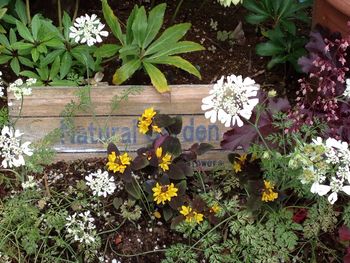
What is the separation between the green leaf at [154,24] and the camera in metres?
2.09

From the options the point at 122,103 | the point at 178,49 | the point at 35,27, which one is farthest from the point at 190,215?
the point at 35,27

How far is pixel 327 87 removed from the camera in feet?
5.93

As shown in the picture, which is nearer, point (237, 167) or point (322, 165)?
point (322, 165)

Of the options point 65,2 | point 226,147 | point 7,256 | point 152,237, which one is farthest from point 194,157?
point 65,2

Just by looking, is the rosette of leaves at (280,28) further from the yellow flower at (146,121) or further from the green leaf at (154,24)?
the yellow flower at (146,121)

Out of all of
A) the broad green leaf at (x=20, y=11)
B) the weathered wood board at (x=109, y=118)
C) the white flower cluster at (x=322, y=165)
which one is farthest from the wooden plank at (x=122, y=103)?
the white flower cluster at (x=322, y=165)

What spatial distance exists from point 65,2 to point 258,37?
681 millimetres

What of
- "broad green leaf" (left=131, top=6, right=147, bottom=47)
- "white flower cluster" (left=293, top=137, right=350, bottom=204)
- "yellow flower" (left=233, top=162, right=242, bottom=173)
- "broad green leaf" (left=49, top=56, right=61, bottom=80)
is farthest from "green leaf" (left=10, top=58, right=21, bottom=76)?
"white flower cluster" (left=293, top=137, right=350, bottom=204)

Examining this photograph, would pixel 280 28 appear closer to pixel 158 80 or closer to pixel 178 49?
pixel 178 49

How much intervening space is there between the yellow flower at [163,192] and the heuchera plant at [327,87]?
0.36 meters

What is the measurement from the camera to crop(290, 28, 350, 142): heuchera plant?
1.78m

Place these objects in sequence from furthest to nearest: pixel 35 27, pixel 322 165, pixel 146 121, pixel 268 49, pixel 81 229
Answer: pixel 268 49, pixel 35 27, pixel 146 121, pixel 81 229, pixel 322 165

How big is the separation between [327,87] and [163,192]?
0.51m

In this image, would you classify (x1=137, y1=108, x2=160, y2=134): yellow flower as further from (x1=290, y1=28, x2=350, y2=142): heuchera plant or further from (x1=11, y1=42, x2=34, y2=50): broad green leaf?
(x1=11, y1=42, x2=34, y2=50): broad green leaf
